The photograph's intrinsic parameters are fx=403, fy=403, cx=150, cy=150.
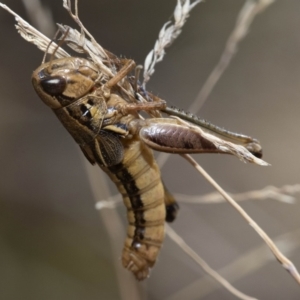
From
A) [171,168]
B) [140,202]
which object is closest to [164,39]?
[140,202]

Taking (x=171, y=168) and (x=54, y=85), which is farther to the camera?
(x=171, y=168)

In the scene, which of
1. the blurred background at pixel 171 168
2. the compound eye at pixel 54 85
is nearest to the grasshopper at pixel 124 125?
the compound eye at pixel 54 85

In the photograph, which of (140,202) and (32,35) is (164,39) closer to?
(32,35)

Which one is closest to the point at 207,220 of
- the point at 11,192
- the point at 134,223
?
the point at 11,192

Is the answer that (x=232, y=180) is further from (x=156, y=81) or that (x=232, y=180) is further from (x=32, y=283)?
(x=32, y=283)

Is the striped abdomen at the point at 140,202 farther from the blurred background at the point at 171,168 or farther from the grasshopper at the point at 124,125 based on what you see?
the blurred background at the point at 171,168

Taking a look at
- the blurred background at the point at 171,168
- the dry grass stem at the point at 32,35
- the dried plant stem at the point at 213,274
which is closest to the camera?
the dry grass stem at the point at 32,35

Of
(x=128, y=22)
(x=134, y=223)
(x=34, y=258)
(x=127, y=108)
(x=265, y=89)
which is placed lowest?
(x=34, y=258)
